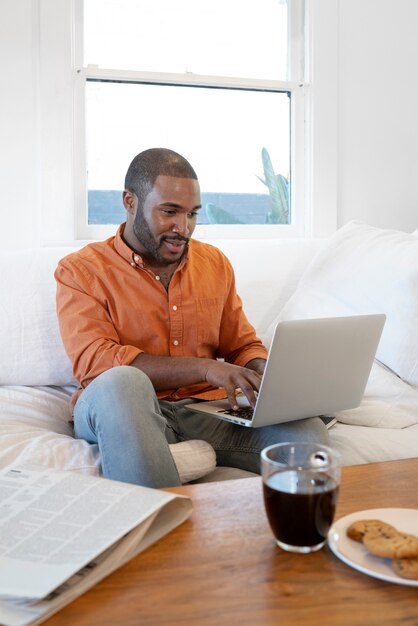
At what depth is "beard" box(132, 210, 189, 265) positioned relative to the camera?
1921 mm

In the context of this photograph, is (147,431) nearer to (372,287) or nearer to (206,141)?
(372,287)

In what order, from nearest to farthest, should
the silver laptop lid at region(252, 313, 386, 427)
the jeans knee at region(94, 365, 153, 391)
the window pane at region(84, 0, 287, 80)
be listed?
the silver laptop lid at region(252, 313, 386, 427), the jeans knee at region(94, 365, 153, 391), the window pane at region(84, 0, 287, 80)

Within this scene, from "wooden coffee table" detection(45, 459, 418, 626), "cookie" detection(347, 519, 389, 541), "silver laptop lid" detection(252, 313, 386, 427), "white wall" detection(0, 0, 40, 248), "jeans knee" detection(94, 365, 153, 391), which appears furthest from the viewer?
"white wall" detection(0, 0, 40, 248)

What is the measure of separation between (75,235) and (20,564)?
1.88 metres

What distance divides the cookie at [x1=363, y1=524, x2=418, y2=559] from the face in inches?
46.4

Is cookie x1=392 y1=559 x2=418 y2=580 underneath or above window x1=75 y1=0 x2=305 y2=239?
underneath

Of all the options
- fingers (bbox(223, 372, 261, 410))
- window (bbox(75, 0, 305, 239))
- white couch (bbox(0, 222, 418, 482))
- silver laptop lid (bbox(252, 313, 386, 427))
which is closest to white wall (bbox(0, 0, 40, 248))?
window (bbox(75, 0, 305, 239))

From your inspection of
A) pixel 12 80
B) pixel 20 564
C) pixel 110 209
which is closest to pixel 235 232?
pixel 110 209

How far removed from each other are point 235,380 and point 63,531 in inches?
31.3

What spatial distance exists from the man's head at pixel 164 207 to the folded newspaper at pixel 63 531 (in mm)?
984

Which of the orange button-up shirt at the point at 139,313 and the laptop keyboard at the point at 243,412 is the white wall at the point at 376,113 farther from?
the laptop keyboard at the point at 243,412

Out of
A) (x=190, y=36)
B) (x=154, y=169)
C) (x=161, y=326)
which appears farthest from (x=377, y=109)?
(x=161, y=326)

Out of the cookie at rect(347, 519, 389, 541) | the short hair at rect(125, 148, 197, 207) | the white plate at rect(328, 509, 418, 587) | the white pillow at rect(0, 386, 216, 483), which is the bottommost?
the white pillow at rect(0, 386, 216, 483)

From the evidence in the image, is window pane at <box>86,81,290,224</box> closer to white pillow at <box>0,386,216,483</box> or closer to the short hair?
the short hair
